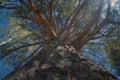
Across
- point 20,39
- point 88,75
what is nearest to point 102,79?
point 88,75

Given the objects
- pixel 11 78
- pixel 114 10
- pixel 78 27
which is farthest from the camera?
pixel 78 27

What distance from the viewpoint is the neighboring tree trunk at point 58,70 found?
11.5 feet

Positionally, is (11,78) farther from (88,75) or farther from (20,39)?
(20,39)

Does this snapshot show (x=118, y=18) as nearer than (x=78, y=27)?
Yes

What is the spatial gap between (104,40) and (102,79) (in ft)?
19.6

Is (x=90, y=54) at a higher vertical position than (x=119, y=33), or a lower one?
lower

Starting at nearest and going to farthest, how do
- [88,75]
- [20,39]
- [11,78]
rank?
1. [11,78]
2. [88,75]
3. [20,39]

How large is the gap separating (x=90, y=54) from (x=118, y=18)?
429 cm

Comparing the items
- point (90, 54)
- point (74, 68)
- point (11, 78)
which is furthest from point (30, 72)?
A: point (90, 54)

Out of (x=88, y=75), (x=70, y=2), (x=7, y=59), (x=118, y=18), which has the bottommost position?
(x=7, y=59)

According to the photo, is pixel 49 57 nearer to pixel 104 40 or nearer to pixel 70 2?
pixel 70 2

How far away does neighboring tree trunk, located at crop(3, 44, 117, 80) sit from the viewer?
3.52 m

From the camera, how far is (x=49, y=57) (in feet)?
14.5

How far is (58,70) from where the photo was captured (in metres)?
3.77
